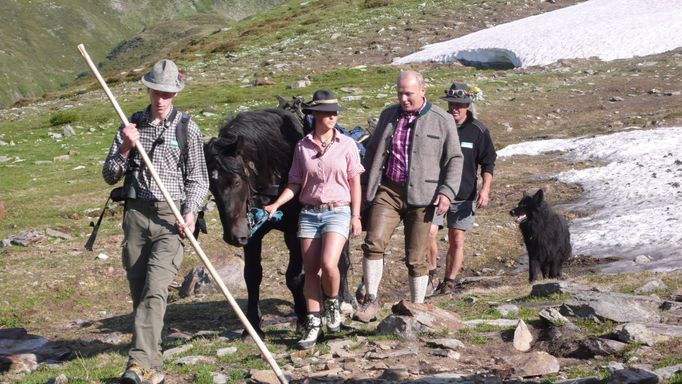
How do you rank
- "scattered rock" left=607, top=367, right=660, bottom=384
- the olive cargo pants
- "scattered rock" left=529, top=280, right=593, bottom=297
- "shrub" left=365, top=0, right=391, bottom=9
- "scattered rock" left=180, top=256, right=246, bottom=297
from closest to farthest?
"scattered rock" left=607, top=367, right=660, bottom=384 < the olive cargo pants < "scattered rock" left=529, top=280, right=593, bottom=297 < "scattered rock" left=180, top=256, right=246, bottom=297 < "shrub" left=365, top=0, right=391, bottom=9

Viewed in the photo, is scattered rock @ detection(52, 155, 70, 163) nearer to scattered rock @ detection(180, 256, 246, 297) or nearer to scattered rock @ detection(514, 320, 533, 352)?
scattered rock @ detection(180, 256, 246, 297)

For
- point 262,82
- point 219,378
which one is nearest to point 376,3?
point 262,82

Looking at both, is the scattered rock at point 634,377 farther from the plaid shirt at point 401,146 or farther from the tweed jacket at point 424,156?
the plaid shirt at point 401,146

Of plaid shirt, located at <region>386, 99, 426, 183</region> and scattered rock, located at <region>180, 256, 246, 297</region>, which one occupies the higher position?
plaid shirt, located at <region>386, 99, 426, 183</region>

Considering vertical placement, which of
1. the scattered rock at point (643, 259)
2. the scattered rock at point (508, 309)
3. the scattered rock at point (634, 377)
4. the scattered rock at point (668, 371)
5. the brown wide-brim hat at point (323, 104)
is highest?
the brown wide-brim hat at point (323, 104)

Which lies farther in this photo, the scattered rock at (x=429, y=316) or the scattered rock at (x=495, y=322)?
the scattered rock at (x=495, y=322)

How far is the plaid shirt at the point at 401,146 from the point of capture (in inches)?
310

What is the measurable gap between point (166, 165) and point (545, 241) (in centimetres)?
630

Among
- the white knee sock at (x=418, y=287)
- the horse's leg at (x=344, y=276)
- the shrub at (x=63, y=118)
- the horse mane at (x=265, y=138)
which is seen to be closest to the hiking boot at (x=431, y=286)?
the horse's leg at (x=344, y=276)

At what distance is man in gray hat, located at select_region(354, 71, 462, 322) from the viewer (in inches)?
308

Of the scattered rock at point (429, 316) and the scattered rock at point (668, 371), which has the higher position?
the scattered rock at point (668, 371)

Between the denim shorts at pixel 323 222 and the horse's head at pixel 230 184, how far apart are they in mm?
515

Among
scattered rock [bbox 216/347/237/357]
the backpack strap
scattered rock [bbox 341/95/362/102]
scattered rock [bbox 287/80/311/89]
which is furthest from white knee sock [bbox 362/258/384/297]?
scattered rock [bbox 287/80/311/89]

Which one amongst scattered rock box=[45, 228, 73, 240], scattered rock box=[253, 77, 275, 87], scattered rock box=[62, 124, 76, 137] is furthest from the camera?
scattered rock box=[253, 77, 275, 87]
